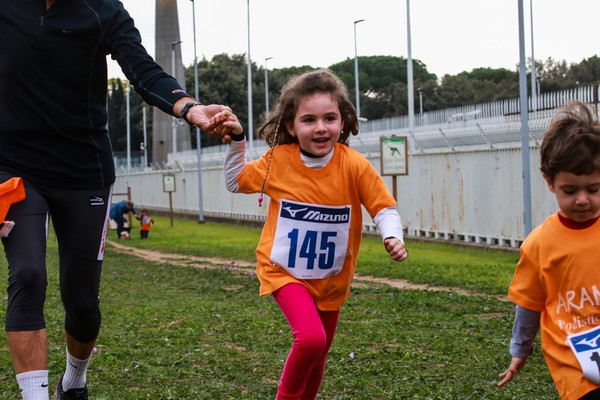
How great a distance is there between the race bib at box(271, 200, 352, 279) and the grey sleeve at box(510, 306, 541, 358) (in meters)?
1.42

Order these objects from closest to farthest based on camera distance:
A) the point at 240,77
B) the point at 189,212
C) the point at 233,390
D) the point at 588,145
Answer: the point at 588,145 → the point at 233,390 → the point at 189,212 → the point at 240,77

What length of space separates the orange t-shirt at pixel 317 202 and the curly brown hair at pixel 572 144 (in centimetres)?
134

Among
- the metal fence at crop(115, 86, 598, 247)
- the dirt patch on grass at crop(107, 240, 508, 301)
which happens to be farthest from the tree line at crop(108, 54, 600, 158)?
the dirt patch on grass at crop(107, 240, 508, 301)

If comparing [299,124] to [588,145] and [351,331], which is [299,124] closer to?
[588,145]

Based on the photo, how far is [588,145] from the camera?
4.03 metres

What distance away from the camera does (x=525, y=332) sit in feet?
13.8

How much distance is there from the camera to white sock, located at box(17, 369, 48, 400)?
4668 mm

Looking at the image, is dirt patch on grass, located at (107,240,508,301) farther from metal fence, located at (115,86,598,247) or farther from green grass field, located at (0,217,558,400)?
metal fence, located at (115,86,598,247)

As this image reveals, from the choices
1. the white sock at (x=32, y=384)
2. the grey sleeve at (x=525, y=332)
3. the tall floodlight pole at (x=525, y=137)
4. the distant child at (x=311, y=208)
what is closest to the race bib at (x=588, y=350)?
the grey sleeve at (x=525, y=332)

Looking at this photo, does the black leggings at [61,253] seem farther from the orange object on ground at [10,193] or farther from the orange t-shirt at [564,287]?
the orange t-shirt at [564,287]

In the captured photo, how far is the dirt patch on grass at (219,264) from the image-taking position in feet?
48.0

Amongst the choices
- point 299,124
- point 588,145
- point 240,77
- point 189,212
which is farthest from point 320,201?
point 240,77

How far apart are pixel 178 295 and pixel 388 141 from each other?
10152mm

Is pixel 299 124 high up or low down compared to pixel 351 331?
up
